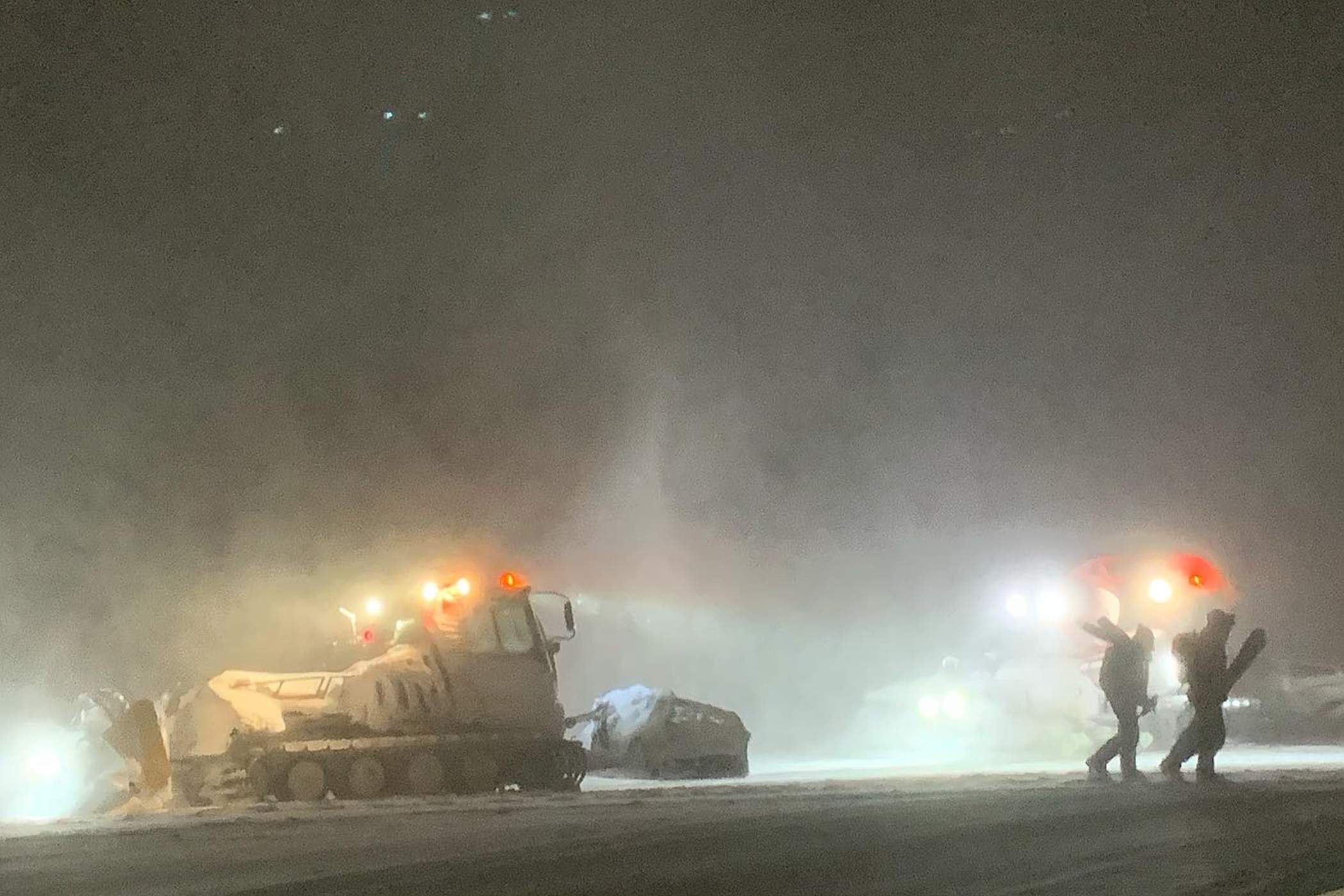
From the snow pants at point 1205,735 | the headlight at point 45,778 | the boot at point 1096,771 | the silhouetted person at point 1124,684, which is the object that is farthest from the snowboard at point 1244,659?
the headlight at point 45,778

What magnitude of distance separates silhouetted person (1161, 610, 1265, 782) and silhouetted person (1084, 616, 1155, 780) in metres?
0.46

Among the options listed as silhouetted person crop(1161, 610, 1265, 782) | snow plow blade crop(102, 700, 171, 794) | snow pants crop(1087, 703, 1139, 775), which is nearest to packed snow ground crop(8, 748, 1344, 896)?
silhouetted person crop(1161, 610, 1265, 782)

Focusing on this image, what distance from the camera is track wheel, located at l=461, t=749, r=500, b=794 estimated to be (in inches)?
662

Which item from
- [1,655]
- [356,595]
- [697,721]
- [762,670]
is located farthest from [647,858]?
[762,670]

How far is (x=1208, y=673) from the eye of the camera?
46.6ft

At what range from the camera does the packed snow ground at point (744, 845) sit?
23.1 feet

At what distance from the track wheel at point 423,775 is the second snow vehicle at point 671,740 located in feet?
13.8

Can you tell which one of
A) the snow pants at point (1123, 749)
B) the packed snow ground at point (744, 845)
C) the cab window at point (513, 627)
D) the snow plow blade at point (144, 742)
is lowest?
the packed snow ground at point (744, 845)

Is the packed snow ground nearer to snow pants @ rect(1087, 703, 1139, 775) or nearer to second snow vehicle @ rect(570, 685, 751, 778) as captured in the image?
snow pants @ rect(1087, 703, 1139, 775)

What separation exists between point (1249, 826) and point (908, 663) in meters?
28.8

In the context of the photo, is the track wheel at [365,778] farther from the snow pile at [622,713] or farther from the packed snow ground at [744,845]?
the snow pile at [622,713]

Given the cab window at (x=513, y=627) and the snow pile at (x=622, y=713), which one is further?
the snow pile at (x=622, y=713)

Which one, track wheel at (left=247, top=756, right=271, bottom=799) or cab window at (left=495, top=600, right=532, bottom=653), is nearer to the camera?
track wheel at (left=247, top=756, right=271, bottom=799)

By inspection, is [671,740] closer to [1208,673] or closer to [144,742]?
[144,742]
